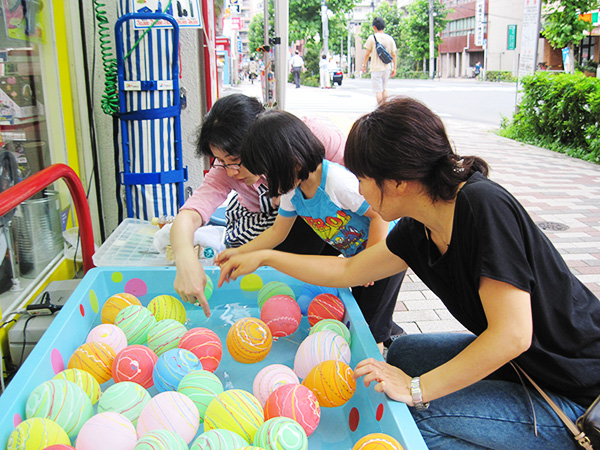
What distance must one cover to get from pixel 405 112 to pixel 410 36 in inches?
1985

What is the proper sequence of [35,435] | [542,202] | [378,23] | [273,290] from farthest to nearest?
[378,23]
[542,202]
[273,290]
[35,435]

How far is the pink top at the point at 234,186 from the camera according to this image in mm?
2354

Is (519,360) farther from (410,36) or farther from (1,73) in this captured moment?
(410,36)

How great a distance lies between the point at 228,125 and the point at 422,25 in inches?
1823

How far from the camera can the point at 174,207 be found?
11.4 feet

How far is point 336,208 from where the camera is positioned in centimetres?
221

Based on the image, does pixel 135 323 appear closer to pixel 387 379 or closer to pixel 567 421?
pixel 387 379

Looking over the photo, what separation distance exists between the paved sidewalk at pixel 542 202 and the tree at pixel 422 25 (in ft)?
117

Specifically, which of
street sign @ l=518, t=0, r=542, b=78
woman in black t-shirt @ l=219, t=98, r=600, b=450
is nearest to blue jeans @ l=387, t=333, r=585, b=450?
woman in black t-shirt @ l=219, t=98, r=600, b=450

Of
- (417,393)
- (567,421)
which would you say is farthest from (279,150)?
(567,421)

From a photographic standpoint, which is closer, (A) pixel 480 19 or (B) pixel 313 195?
(B) pixel 313 195

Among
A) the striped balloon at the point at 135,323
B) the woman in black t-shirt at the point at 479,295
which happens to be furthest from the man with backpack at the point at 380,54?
the woman in black t-shirt at the point at 479,295

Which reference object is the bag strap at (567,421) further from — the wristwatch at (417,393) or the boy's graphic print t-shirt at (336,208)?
the boy's graphic print t-shirt at (336,208)

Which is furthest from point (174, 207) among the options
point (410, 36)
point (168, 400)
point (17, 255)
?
point (410, 36)
